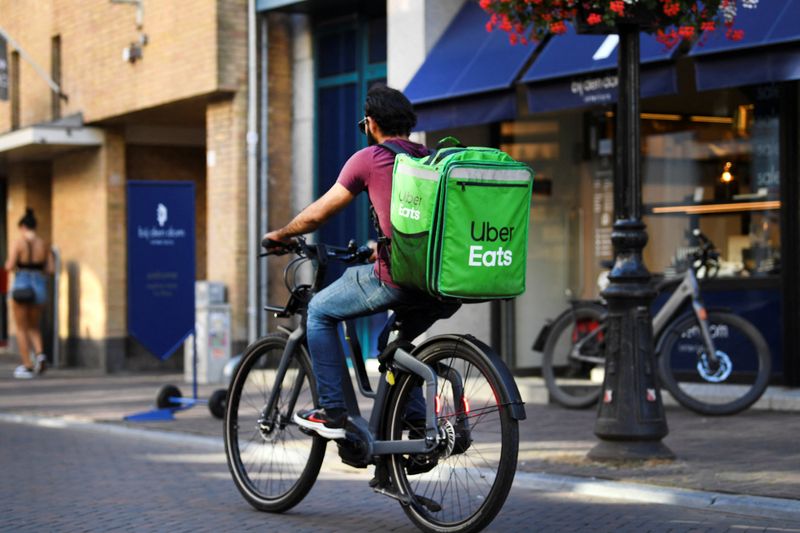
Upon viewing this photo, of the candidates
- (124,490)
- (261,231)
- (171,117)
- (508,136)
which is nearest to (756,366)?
(508,136)

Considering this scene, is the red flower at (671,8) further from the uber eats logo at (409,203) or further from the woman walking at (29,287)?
the woman walking at (29,287)

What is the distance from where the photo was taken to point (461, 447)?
18.7 feet

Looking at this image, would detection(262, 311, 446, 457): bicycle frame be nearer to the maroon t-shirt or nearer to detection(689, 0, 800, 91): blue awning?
the maroon t-shirt

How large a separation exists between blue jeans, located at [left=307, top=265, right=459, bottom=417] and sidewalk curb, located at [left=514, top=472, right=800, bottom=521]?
179 cm

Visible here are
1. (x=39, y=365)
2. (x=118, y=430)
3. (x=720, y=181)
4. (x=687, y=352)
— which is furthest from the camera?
(x=39, y=365)

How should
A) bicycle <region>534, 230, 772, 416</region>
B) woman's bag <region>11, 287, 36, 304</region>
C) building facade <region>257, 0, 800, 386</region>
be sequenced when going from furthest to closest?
woman's bag <region>11, 287, 36, 304</region> → building facade <region>257, 0, 800, 386</region> → bicycle <region>534, 230, 772, 416</region>

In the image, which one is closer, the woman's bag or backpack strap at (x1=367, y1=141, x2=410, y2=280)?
backpack strap at (x1=367, y1=141, x2=410, y2=280)

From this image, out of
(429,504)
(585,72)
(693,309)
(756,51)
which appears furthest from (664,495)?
(585,72)

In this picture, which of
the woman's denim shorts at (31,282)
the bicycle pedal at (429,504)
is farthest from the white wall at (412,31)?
the bicycle pedal at (429,504)

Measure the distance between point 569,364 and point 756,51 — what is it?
2.99m

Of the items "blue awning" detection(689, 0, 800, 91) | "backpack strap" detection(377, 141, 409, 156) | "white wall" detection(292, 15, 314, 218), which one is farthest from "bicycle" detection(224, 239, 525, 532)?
"white wall" detection(292, 15, 314, 218)

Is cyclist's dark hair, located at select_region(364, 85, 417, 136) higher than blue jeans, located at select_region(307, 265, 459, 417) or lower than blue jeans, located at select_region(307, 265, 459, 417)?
higher

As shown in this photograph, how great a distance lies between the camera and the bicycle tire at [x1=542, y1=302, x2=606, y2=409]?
11430 mm

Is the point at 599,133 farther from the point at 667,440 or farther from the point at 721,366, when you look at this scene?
the point at 667,440
